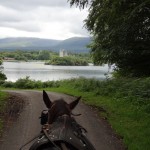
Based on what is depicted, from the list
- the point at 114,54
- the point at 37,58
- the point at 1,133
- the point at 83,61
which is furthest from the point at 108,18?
the point at 37,58

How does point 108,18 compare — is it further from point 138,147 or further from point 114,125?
point 138,147

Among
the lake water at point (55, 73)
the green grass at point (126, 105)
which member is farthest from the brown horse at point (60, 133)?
the lake water at point (55, 73)

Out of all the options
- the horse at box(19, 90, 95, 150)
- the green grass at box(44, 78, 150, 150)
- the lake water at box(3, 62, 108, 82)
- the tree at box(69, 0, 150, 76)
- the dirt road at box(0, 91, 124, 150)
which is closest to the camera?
the horse at box(19, 90, 95, 150)

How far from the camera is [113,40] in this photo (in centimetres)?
2244

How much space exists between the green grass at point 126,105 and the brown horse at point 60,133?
4670 mm

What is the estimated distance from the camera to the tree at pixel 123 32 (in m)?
20.5

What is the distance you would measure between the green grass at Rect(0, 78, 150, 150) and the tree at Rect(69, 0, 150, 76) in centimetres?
277

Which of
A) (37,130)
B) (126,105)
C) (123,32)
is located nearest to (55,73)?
(123,32)

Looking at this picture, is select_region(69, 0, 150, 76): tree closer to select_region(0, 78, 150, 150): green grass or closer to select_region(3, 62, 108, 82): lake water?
select_region(0, 78, 150, 150): green grass

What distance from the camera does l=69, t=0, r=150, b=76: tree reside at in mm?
20547

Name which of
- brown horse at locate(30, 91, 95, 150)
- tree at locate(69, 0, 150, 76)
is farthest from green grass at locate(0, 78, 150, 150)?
brown horse at locate(30, 91, 95, 150)

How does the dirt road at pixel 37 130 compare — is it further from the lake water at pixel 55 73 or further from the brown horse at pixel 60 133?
the lake water at pixel 55 73

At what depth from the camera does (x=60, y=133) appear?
432 centimetres

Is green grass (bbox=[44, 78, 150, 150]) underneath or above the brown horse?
underneath
